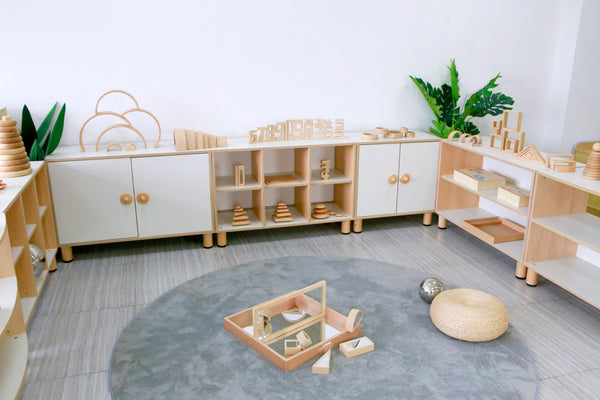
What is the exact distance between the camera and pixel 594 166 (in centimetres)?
307

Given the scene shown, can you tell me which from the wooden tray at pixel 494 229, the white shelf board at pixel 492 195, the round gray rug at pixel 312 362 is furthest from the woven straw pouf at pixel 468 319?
the wooden tray at pixel 494 229

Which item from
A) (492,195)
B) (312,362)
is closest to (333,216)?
(492,195)

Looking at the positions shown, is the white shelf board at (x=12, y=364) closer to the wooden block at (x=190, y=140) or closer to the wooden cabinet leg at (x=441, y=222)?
the wooden block at (x=190, y=140)

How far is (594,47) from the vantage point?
4.73 metres

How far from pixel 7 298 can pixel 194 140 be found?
5.92 feet

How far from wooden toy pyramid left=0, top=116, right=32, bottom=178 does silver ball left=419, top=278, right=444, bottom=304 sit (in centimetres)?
236

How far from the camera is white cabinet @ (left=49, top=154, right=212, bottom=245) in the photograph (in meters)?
3.65

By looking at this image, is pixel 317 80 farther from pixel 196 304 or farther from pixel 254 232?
pixel 196 304

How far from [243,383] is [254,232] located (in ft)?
8.68

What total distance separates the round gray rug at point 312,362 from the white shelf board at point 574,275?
1059mm

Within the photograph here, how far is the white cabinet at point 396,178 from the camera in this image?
4.23 metres

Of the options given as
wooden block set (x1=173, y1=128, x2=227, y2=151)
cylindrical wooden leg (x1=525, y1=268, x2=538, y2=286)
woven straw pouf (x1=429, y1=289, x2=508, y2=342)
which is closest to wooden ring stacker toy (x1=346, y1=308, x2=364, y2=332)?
woven straw pouf (x1=429, y1=289, x2=508, y2=342)

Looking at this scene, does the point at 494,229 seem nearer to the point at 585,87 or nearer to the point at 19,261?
the point at 585,87

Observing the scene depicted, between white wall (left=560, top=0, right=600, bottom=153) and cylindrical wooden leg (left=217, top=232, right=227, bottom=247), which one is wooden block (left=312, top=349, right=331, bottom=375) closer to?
cylindrical wooden leg (left=217, top=232, right=227, bottom=247)
